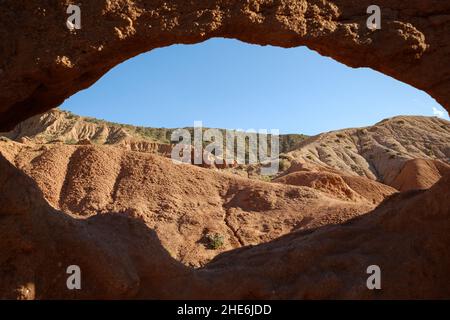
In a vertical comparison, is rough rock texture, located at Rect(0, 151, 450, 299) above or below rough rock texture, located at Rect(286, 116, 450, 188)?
below

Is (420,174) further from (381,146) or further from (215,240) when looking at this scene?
(381,146)

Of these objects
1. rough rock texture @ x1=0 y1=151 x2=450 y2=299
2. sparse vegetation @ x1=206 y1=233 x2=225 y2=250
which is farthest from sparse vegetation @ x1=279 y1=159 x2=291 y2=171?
rough rock texture @ x1=0 y1=151 x2=450 y2=299

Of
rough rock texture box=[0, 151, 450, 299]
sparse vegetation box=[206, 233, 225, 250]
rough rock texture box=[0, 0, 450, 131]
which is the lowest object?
rough rock texture box=[0, 151, 450, 299]

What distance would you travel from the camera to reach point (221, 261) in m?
7.13

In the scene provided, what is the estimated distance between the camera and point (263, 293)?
5766 millimetres

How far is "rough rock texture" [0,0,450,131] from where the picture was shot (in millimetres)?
5234

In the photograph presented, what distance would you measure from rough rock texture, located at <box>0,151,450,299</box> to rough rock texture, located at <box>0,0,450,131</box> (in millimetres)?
1237

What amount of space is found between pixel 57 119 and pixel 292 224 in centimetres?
4513

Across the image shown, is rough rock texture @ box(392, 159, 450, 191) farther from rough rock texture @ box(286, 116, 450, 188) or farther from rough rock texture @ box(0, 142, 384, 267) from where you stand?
rough rock texture @ box(0, 142, 384, 267)

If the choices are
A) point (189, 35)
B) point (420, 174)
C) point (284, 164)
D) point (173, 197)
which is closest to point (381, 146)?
point (284, 164)

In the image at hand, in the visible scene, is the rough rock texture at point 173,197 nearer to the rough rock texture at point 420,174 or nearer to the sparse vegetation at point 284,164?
the rough rock texture at point 420,174

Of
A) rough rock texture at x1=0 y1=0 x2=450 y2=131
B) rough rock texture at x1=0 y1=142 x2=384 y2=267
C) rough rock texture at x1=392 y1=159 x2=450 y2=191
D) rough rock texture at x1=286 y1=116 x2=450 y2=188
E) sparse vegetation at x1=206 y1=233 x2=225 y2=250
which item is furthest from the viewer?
rough rock texture at x1=286 y1=116 x2=450 y2=188

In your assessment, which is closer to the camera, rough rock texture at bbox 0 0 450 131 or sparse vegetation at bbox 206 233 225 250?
rough rock texture at bbox 0 0 450 131
